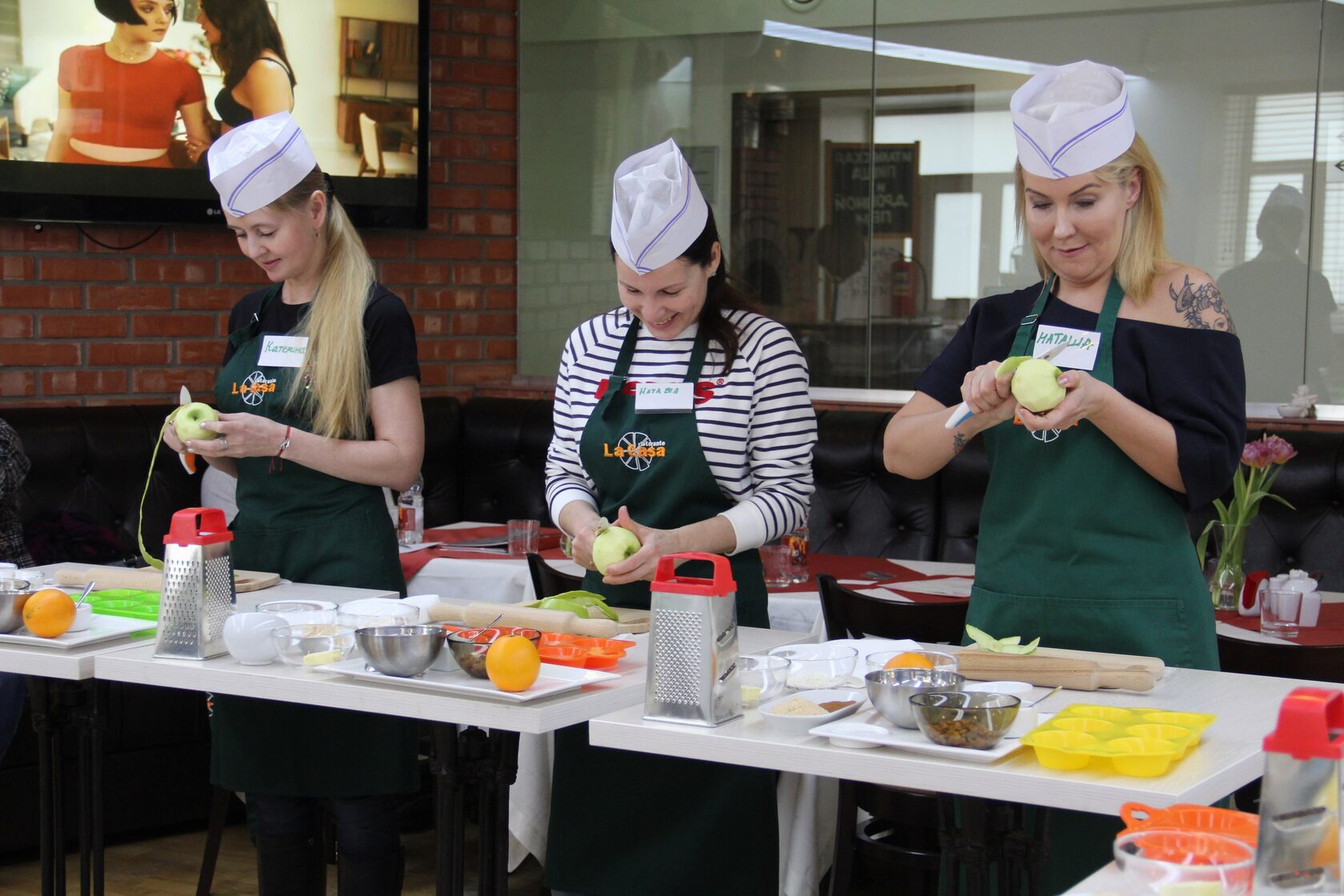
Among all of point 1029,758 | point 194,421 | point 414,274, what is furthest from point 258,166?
point 414,274

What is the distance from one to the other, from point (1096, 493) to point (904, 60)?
3376 mm

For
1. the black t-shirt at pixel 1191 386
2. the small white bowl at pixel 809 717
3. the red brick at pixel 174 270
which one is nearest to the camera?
the small white bowl at pixel 809 717

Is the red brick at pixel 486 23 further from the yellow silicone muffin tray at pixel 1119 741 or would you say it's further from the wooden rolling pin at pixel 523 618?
the yellow silicone muffin tray at pixel 1119 741

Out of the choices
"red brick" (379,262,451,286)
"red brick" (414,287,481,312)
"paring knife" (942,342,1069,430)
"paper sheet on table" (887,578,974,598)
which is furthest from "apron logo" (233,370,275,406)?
"red brick" (414,287,481,312)

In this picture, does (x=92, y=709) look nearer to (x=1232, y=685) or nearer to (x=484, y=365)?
(x=1232, y=685)

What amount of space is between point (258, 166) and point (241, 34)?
2309 millimetres

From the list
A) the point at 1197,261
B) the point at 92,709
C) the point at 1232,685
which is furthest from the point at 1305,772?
the point at 1197,261

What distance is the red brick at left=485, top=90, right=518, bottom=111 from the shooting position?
5.62 metres

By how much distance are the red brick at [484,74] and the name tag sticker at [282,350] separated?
2911 millimetres

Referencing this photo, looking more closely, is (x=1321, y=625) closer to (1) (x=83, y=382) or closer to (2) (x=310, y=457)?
(2) (x=310, y=457)

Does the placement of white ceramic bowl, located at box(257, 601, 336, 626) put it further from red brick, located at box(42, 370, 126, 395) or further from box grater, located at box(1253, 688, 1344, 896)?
red brick, located at box(42, 370, 126, 395)

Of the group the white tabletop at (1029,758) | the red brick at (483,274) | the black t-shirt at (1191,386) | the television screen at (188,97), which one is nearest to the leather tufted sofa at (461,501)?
the red brick at (483,274)

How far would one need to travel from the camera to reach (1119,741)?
5.36ft

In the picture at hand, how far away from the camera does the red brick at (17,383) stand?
4.45 metres
